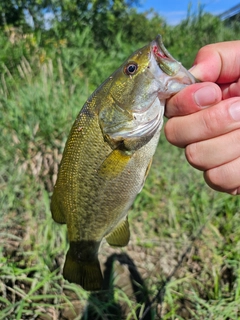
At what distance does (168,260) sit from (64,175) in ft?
5.91

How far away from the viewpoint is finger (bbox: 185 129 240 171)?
1.34m

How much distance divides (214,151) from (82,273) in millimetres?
811

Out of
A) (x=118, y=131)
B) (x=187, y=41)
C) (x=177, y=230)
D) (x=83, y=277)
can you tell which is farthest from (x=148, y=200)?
(x=187, y=41)

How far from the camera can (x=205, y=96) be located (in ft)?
4.19

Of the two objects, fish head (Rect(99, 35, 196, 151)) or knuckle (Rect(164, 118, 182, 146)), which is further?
knuckle (Rect(164, 118, 182, 146))

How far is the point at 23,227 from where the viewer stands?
2.74 metres

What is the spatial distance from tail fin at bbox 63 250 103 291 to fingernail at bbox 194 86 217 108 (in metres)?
0.88

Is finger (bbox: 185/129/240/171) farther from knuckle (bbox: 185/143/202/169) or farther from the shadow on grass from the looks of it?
the shadow on grass

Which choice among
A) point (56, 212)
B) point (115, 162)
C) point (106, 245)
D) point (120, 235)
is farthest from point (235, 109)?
point (106, 245)

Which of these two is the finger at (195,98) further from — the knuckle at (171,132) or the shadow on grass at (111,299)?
the shadow on grass at (111,299)

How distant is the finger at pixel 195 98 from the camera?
1.26m

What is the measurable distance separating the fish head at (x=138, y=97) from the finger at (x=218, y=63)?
18cm

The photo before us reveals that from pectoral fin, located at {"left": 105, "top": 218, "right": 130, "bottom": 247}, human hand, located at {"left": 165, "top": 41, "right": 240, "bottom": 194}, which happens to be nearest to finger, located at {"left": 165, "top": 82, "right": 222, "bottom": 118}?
human hand, located at {"left": 165, "top": 41, "right": 240, "bottom": 194}

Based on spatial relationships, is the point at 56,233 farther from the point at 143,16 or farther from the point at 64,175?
the point at 143,16
